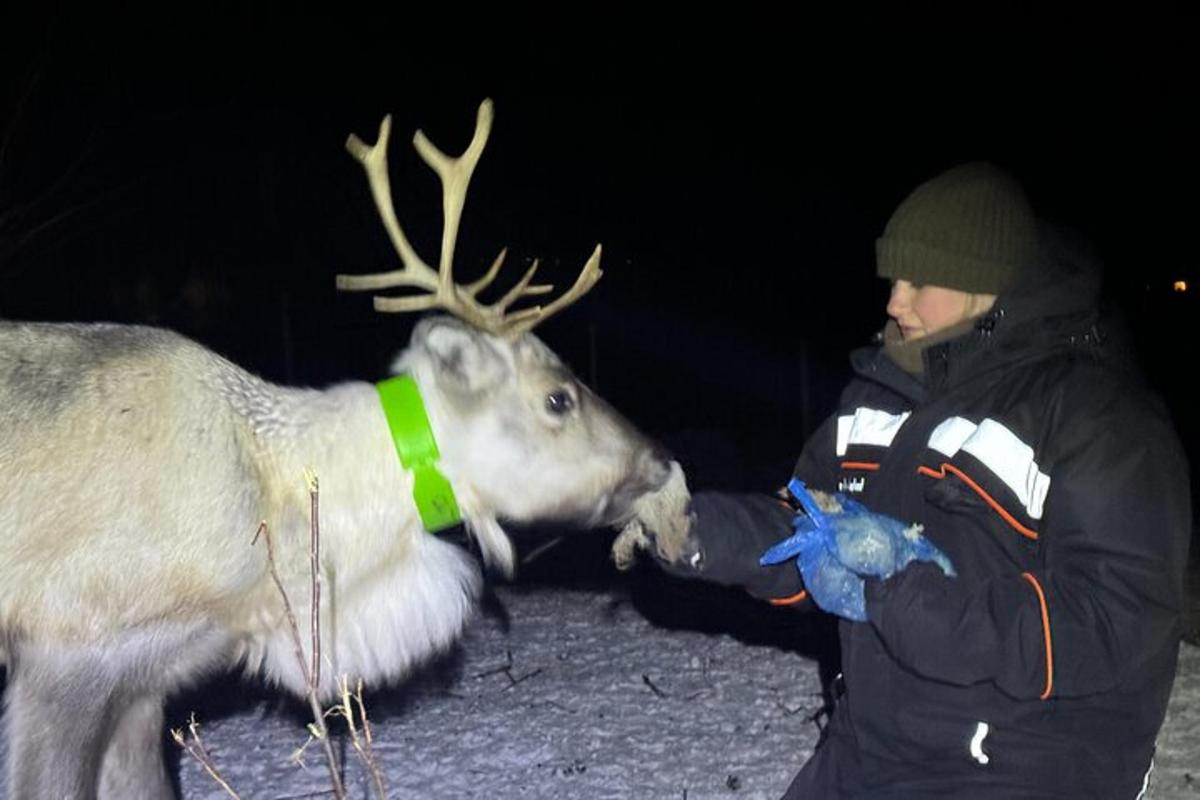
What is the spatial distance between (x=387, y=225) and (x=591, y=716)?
7.46ft

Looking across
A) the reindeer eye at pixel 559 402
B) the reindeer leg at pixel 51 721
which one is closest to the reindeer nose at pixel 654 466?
the reindeer eye at pixel 559 402

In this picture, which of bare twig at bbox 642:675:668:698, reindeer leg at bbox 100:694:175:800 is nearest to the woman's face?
reindeer leg at bbox 100:694:175:800

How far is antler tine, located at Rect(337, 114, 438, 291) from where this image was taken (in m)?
3.23

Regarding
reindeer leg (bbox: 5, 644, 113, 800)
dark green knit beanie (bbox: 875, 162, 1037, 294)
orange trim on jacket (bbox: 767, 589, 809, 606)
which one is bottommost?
reindeer leg (bbox: 5, 644, 113, 800)

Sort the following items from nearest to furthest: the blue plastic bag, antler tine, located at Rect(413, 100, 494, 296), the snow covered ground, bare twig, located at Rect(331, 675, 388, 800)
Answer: bare twig, located at Rect(331, 675, 388, 800) < the blue plastic bag < antler tine, located at Rect(413, 100, 494, 296) < the snow covered ground

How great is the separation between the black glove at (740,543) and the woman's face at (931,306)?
0.55m

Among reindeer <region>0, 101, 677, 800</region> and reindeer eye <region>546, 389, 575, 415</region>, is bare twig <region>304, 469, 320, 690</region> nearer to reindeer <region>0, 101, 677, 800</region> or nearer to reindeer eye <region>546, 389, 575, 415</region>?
reindeer <region>0, 101, 677, 800</region>

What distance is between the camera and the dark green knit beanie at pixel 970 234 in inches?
98.4

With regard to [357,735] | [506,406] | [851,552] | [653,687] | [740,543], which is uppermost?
[506,406]

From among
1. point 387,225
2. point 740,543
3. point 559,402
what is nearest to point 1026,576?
point 740,543

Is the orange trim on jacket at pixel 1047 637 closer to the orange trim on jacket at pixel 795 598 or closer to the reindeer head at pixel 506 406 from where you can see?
the orange trim on jacket at pixel 795 598

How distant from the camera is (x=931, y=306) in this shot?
8.48 feet

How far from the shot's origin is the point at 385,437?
11.4 feet

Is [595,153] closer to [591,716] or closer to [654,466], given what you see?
[591,716]
